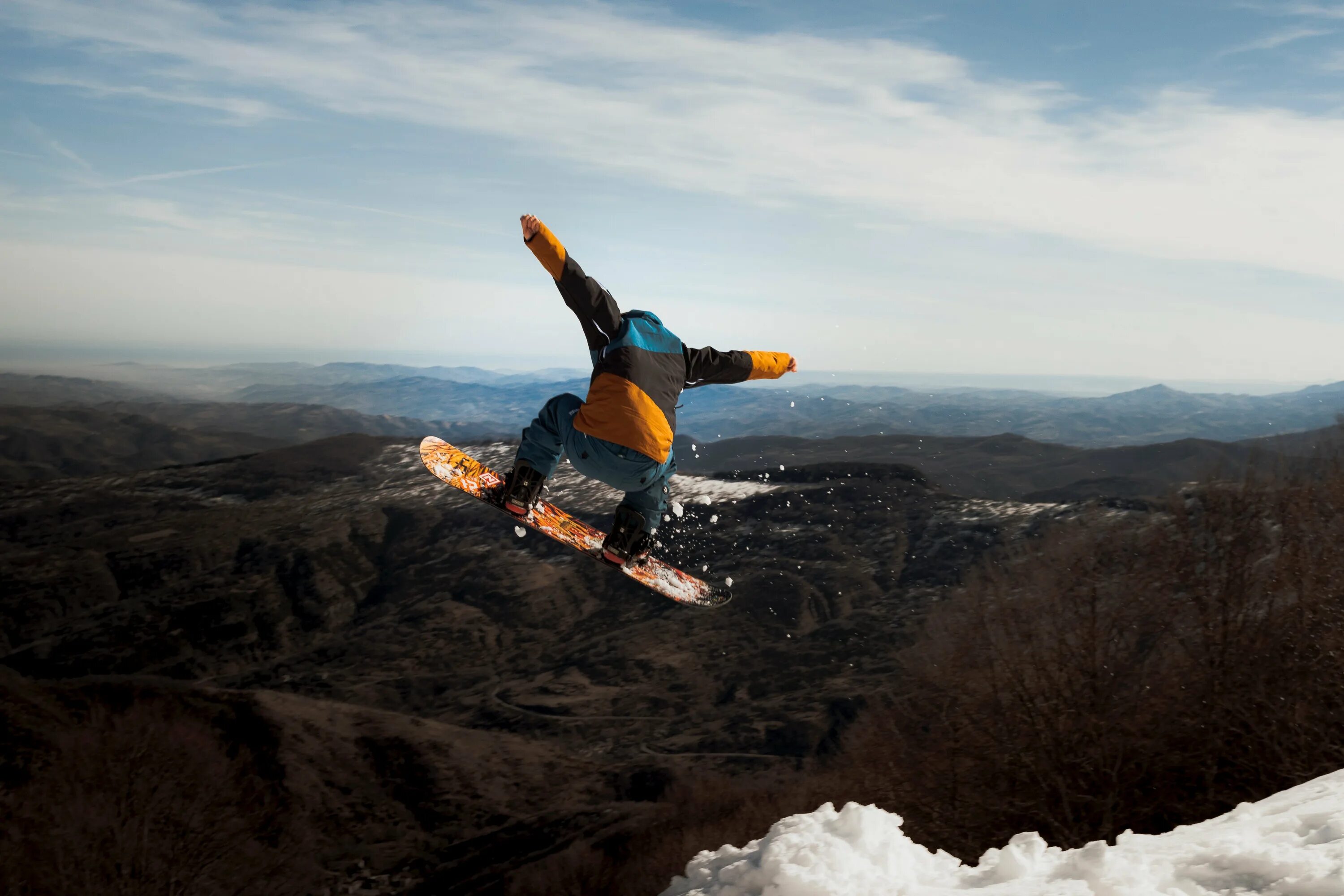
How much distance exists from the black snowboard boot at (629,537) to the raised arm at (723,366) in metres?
2.50

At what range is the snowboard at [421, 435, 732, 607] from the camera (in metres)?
11.8

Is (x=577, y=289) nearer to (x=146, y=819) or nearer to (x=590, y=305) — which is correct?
(x=590, y=305)

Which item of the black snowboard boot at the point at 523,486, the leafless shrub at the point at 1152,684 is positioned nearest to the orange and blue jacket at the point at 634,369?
the black snowboard boot at the point at 523,486

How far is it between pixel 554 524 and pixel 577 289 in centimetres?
613

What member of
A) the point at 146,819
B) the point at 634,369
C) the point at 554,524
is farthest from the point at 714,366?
the point at 146,819

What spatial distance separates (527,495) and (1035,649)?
46.9 m

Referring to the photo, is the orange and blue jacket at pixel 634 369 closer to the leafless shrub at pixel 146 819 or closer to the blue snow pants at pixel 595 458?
the blue snow pants at pixel 595 458

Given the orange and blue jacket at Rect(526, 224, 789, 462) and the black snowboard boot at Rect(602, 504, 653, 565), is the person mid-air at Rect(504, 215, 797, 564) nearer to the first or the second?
the orange and blue jacket at Rect(526, 224, 789, 462)

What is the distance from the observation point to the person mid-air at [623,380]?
7.85 meters

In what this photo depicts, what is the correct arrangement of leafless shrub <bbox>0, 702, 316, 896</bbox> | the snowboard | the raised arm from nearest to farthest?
the raised arm < the snowboard < leafless shrub <bbox>0, 702, 316, 896</bbox>

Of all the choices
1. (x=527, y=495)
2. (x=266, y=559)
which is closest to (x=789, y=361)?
(x=527, y=495)

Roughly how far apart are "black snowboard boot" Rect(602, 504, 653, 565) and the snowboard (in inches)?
11.0

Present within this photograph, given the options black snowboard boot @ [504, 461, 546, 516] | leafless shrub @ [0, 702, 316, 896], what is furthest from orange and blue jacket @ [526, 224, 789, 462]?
leafless shrub @ [0, 702, 316, 896]

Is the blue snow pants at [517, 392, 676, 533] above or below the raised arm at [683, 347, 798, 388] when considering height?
below
